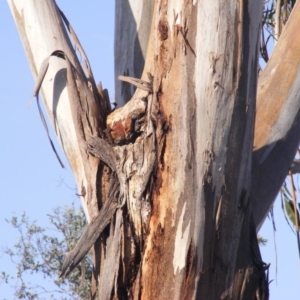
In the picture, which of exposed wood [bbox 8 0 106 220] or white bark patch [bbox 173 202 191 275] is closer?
white bark patch [bbox 173 202 191 275]

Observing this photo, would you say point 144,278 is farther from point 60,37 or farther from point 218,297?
point 60,37

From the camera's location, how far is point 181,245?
1.85 metres

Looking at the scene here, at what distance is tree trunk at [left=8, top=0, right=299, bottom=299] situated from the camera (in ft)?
6.09

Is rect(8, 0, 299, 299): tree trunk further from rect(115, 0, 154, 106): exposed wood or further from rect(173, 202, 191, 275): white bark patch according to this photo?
rect(115, 0, 154, 106): exposed wood

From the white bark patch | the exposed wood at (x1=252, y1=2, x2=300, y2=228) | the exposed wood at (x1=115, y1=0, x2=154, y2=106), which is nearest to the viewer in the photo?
the white bark patch

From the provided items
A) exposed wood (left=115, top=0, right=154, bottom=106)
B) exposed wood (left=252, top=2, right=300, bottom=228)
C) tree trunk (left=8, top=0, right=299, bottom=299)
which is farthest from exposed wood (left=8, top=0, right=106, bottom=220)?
exposed wood (left=252, top=2, right=300, bottom=228)

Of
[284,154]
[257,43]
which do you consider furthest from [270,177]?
[257,43]

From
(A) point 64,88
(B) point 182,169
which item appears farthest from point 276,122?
(A) point 64,88

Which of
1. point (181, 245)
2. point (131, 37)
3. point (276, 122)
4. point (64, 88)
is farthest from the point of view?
point (131, 37)

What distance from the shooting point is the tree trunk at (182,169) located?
1856 millimetres

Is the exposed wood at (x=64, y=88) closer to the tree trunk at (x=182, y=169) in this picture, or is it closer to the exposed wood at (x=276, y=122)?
the tree trunk at (x=182, y=169)

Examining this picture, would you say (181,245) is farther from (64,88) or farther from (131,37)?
(131,37)

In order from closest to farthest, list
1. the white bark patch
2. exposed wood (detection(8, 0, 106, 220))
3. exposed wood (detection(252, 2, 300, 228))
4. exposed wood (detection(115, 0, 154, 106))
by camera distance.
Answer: the white bark patch < exposed wood (detection(8, 0, 106, 220)) < exposed wood (detection(252, 2, 300, 228)) < exposed wood (detection(115, 0, 154, 106))

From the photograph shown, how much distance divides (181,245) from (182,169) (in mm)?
211
